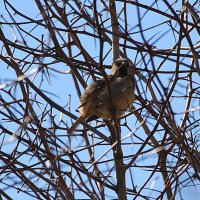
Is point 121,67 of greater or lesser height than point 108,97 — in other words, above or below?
above

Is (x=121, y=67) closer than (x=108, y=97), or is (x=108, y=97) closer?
(x=121, y=67)

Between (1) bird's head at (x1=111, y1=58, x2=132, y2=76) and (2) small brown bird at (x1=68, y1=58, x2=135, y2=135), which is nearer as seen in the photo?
(1) bird's head at (x1=111, y1=58, x2=132, y2=76)

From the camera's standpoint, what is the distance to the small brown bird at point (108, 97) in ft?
15.6

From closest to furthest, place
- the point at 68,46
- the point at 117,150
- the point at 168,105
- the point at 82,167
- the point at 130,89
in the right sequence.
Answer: the point at 168,105, the point at 82,167, the point at 117,150, the point at 68,46, the point at 130,89

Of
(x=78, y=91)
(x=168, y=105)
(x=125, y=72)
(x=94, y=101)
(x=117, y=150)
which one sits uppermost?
(x=125, y=72)

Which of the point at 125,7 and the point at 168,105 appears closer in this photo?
the point at 168,105

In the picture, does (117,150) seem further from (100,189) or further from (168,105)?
(168,105)

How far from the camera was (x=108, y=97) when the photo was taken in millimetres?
5062

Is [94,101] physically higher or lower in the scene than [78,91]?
higher

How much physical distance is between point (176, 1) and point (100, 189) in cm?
184

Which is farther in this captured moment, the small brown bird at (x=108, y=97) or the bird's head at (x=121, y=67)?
the small brown bird at (x=108, y=97)

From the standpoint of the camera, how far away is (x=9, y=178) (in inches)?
148

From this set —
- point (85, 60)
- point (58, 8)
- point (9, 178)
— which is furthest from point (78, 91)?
point (9, 178)

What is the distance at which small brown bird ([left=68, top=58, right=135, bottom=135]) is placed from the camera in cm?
475
